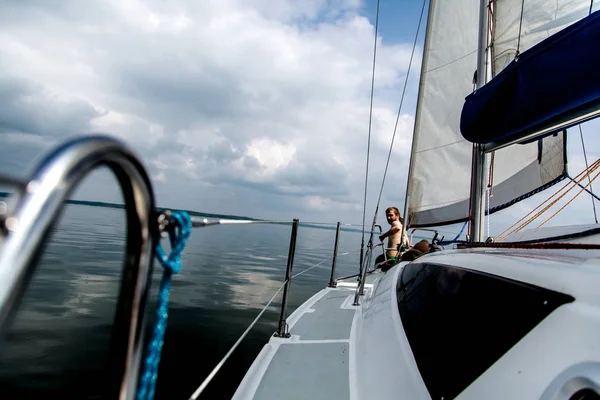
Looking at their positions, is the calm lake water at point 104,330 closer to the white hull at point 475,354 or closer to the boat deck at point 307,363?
the boat deck at point 307,363

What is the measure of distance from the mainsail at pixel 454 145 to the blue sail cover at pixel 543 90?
54.5 inches

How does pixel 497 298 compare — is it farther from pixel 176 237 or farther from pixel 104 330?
pixel 104 330

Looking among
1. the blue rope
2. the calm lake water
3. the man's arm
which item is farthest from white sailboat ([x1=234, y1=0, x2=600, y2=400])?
the man's arm

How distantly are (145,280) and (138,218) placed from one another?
0.40 feet

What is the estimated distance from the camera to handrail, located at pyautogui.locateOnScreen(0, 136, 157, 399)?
0.37 m

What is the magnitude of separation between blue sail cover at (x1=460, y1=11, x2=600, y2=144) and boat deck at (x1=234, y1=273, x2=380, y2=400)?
1.90 m

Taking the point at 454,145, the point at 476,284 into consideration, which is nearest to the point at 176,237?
the point at 476,284

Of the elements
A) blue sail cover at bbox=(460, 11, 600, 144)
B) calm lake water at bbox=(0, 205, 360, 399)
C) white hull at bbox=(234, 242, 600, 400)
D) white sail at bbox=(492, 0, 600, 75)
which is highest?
white sail at bbox=(492, 0, 600, 75)

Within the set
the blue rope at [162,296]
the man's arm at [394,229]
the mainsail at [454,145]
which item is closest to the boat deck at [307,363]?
the blue rope at [162,296]

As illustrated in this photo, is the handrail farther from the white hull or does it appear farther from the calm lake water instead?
the white hull

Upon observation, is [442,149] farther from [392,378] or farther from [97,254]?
[97,254]

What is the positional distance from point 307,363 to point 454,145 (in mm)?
3835

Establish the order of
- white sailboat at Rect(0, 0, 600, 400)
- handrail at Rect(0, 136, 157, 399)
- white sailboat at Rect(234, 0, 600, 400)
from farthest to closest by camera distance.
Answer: white sailboat at Rect(234, 0, 600, 400) < white sailboat at Rect(0, 0, 600, 400) < handrail at Rect(0, 136, 157, 399)

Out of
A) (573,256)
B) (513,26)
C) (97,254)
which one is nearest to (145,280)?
(573,256)
